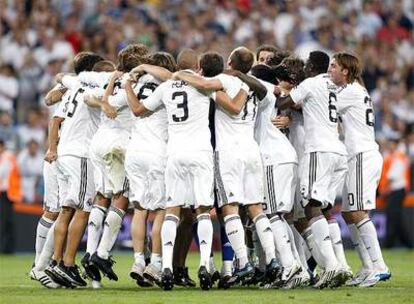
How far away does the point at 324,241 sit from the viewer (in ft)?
45.0

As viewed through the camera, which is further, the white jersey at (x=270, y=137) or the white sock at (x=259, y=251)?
the white sock at (x=259, y=251)

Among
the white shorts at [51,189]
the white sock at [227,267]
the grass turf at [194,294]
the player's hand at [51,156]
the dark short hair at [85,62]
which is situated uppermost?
the dark short hair at [85,62]

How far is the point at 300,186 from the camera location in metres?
14.1

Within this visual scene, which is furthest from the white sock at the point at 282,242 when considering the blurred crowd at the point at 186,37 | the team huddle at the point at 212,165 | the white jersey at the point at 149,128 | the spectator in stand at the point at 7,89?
the spectator in stand at the point at 7,89

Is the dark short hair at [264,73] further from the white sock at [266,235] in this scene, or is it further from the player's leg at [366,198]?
the white sock at [266,235]

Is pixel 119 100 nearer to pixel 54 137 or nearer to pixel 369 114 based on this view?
pixel 54 137

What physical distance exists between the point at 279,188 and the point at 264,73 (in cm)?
133

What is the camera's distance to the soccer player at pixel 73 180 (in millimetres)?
14070


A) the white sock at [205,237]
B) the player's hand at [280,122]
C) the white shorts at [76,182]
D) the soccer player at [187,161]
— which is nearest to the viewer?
the white sock at [205,237]

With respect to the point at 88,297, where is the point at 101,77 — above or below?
above

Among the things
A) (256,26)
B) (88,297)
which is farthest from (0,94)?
(88,297)

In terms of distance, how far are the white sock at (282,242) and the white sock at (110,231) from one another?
169 centimetres

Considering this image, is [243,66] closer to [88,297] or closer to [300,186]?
[300,186]

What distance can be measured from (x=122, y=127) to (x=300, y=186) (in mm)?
2093
